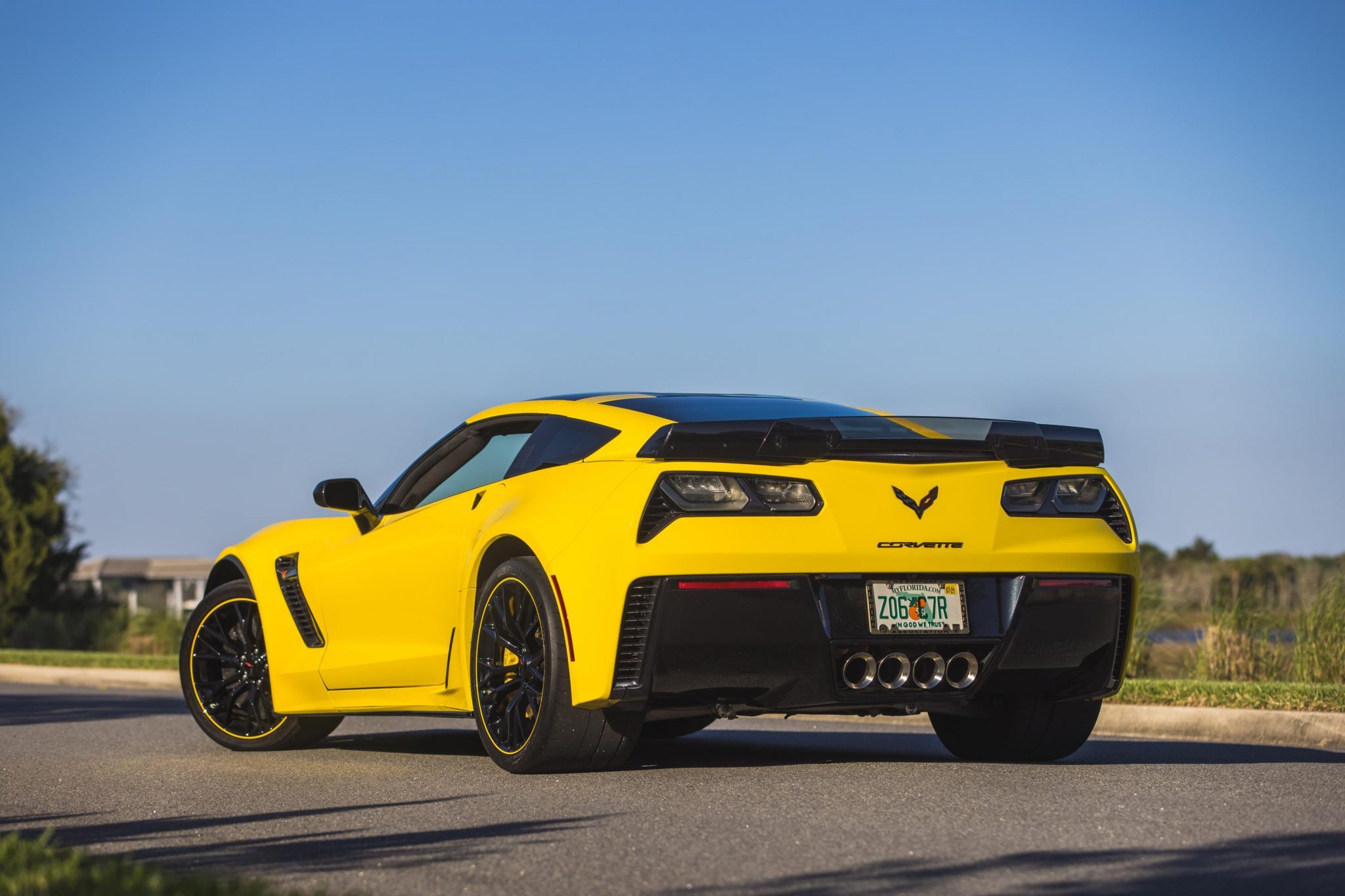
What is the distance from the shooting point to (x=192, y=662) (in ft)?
27.7

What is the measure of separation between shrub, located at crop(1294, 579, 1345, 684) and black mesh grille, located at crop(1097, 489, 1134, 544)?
5.41 m

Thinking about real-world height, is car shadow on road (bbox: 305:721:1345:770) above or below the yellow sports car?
below

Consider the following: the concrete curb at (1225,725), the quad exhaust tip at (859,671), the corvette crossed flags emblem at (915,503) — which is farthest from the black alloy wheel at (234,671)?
the concrete curb at (1225,725)

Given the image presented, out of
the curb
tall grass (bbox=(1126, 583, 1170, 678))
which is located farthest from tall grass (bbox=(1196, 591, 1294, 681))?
the curb

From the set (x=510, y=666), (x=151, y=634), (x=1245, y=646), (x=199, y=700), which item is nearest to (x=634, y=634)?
(x=510, y=666)

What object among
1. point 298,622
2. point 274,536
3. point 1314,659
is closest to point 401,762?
point 298,622

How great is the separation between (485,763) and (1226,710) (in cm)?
Answer: 439

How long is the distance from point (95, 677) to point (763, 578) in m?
14.4

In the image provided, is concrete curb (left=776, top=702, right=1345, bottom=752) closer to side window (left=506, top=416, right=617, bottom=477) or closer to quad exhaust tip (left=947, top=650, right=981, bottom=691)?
quad exhaust tip (left=947, top=650, right=981, bottom=691)

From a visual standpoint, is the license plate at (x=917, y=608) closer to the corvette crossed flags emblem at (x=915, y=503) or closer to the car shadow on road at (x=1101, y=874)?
the corvette crossed flags emblem at (x=915, y=503)

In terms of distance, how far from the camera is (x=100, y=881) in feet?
12.3

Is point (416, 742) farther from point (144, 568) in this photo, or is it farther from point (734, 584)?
point (144, 568)

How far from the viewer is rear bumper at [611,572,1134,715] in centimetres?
571

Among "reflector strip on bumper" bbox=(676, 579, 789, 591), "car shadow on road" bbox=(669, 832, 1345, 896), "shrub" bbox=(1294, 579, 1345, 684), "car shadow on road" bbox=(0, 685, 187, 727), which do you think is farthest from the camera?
"shrub" bbox=(1294, 579, 1345, 684)
